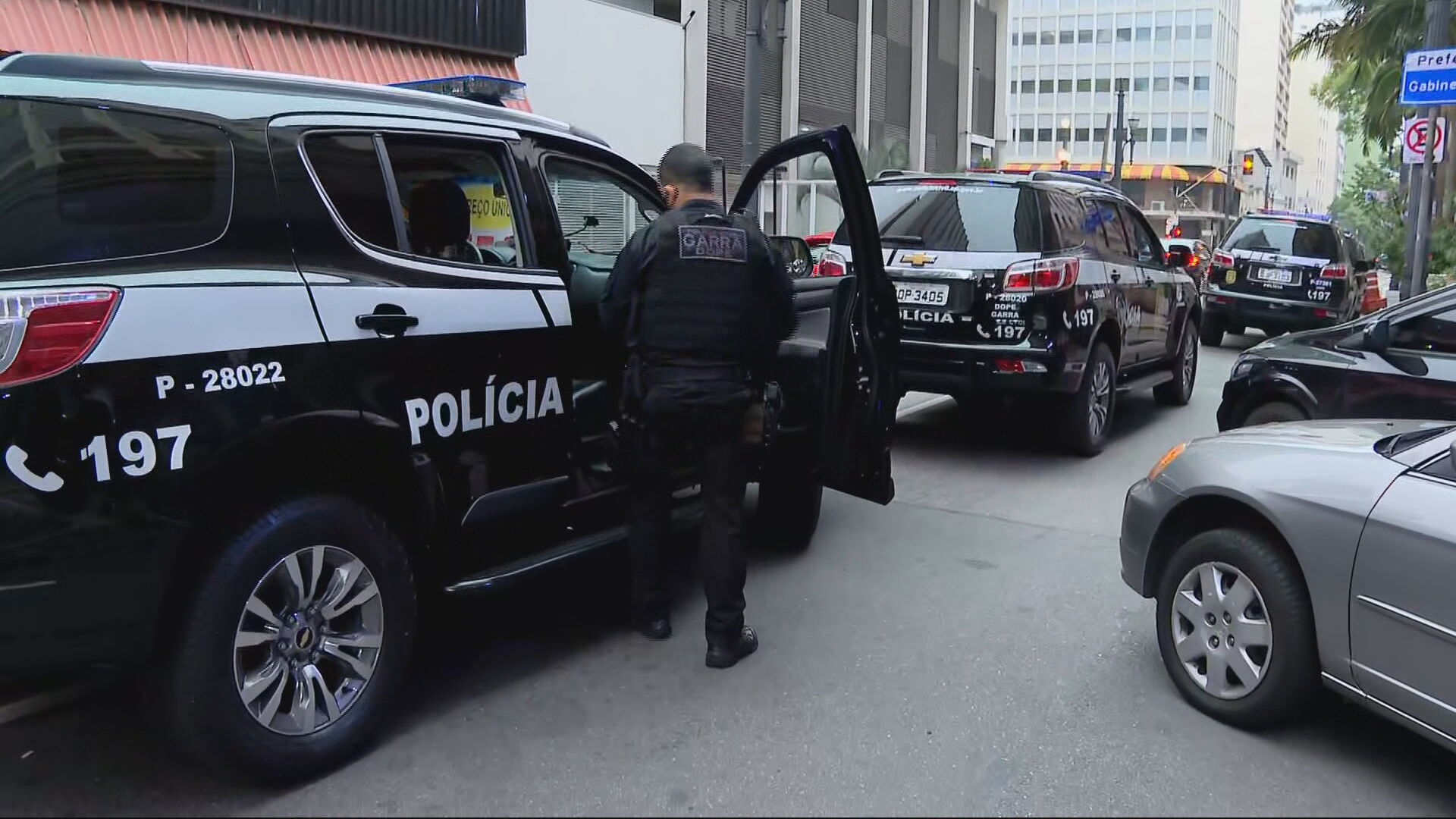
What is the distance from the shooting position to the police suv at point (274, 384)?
2795 millimetres

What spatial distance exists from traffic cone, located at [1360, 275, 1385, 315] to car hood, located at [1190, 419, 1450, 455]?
13.6 m

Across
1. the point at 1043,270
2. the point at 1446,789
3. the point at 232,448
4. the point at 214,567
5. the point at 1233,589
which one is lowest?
the point at 1446,789

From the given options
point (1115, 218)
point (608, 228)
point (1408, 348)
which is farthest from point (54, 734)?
point (1115, 218)

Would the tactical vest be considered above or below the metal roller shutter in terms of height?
below

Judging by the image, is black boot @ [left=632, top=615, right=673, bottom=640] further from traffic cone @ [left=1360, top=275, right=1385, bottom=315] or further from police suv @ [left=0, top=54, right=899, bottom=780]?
traffic cone @ [left=1360, top=275, right=1385, bottom=315]

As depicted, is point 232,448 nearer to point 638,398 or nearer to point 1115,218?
point 638,398

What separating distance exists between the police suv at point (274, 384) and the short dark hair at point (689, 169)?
1.55 ft

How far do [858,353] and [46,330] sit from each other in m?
Result: 3.19

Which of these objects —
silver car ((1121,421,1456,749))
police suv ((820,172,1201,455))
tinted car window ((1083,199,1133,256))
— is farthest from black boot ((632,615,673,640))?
tinted car window ((1083,199,1133,256))

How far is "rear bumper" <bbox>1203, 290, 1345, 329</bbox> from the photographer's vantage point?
592 inches

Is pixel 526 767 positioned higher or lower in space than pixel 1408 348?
lower

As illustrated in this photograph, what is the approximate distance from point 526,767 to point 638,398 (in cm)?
135

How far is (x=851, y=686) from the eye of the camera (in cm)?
419

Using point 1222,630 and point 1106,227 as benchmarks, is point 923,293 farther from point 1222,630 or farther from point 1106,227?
point 1222,630
